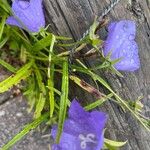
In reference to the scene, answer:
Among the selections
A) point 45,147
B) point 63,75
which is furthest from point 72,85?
point 45,147

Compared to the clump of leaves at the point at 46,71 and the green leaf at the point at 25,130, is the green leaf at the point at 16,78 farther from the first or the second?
the green leaf at the point at 25,130

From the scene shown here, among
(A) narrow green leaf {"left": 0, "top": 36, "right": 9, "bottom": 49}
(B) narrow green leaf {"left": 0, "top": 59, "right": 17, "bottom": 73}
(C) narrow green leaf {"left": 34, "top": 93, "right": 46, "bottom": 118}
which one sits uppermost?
(A) narrow green leaf {"left": 0, "top": 36, "right": 9, "bottom": 49}

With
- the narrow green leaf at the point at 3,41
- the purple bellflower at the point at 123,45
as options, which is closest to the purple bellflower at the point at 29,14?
the narrow green leaf at the point at 3,41

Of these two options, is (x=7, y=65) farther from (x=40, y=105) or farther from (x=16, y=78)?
(x=40, y=105)

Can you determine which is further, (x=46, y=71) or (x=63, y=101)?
(x=46, y=71)

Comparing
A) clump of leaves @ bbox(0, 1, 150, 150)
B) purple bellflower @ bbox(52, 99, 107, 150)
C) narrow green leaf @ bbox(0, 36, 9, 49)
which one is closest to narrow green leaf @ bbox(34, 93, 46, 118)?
clump of leaves @ bbox(0, 1, 150, 150)

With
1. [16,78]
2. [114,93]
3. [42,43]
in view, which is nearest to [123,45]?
[114,93]

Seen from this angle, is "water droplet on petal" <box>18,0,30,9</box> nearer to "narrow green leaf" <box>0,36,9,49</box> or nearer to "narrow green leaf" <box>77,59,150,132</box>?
"narrow green leaf" <box>0,36,9,49</box>
